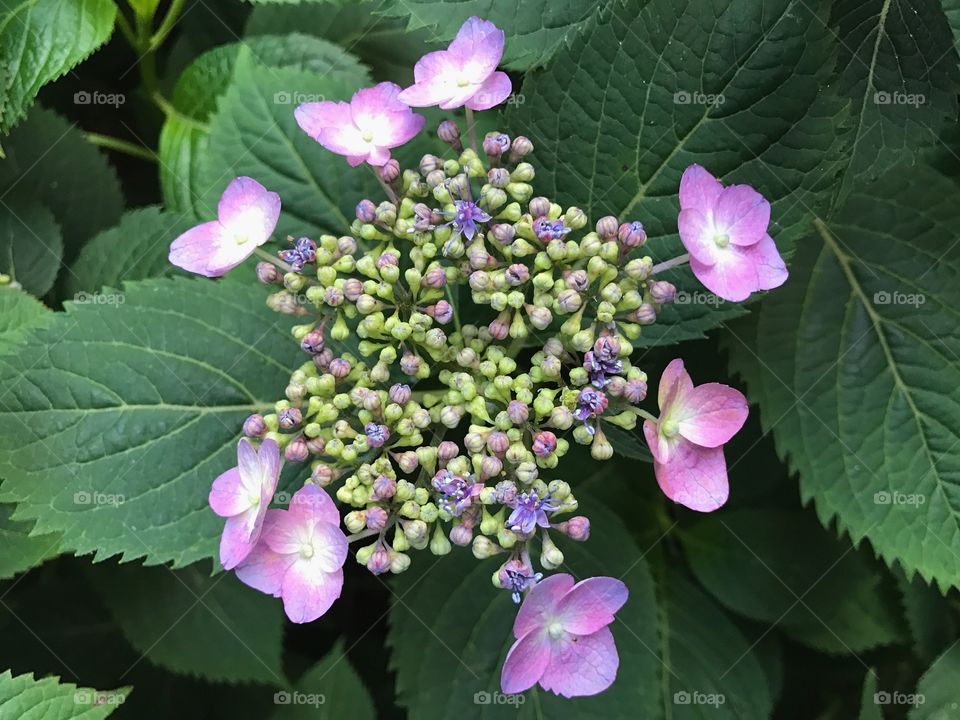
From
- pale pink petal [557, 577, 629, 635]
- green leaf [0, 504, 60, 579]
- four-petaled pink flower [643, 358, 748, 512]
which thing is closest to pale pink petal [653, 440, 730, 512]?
four-petaled pink flower [643, 358, 748, 512]

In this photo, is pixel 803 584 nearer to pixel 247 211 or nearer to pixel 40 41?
pixel 247 211

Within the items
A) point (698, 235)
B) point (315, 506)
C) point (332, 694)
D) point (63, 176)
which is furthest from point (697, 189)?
point (63, 176)

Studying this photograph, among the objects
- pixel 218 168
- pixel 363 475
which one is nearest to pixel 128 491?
pixel 363 475

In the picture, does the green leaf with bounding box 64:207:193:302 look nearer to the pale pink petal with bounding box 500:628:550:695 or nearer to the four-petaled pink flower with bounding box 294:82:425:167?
the four-petaled pink flower with bounding box 294:82:425:167

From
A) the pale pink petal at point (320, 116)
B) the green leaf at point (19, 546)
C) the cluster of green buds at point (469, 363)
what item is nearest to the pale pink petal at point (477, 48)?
the cluster of green buds at point (469, 363)

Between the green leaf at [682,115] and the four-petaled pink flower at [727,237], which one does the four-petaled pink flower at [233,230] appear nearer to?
the green leaf at [682,115]

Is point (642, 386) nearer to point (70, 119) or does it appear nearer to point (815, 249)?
point (815, 249)
